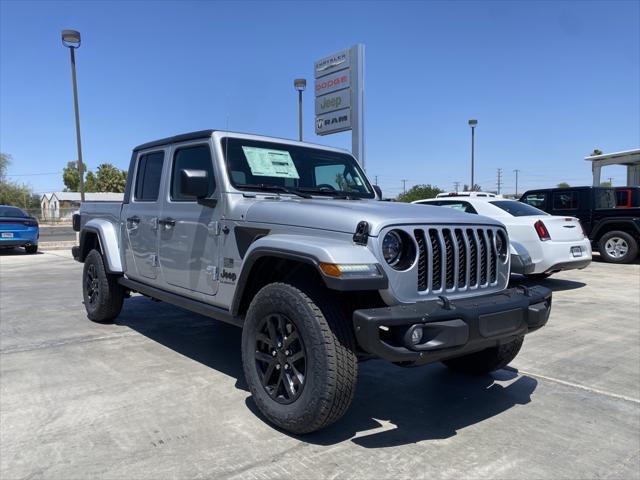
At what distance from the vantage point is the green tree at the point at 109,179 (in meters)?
75.6

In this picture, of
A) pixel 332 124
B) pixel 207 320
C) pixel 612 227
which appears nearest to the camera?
pixel 207 320

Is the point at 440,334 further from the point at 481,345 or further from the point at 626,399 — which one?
the point at 626,399

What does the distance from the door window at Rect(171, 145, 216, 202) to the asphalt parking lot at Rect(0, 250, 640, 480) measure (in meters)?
1.48

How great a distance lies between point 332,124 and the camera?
43.5 ft

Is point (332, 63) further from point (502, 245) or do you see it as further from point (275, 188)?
point (502, 245)

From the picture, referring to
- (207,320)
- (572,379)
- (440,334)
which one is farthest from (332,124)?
(440,334)

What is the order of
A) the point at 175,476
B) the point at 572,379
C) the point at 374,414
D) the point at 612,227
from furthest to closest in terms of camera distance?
1. the point at 612,227
2. the point at 572,379
3. the point at 374,414
4. the point at 175,476

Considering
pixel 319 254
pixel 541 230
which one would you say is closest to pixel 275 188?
pixel 319 254

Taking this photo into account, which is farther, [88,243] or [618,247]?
[618,247]

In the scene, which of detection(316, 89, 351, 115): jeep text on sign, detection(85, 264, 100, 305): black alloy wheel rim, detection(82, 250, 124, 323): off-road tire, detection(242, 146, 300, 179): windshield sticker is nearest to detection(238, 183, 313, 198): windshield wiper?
detection(242, 146, 300, 179): windshield sticker

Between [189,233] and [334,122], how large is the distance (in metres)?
9.65

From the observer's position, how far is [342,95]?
42.5ft

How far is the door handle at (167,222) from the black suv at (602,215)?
10.0 m

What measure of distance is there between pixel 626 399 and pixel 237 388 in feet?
9.38
